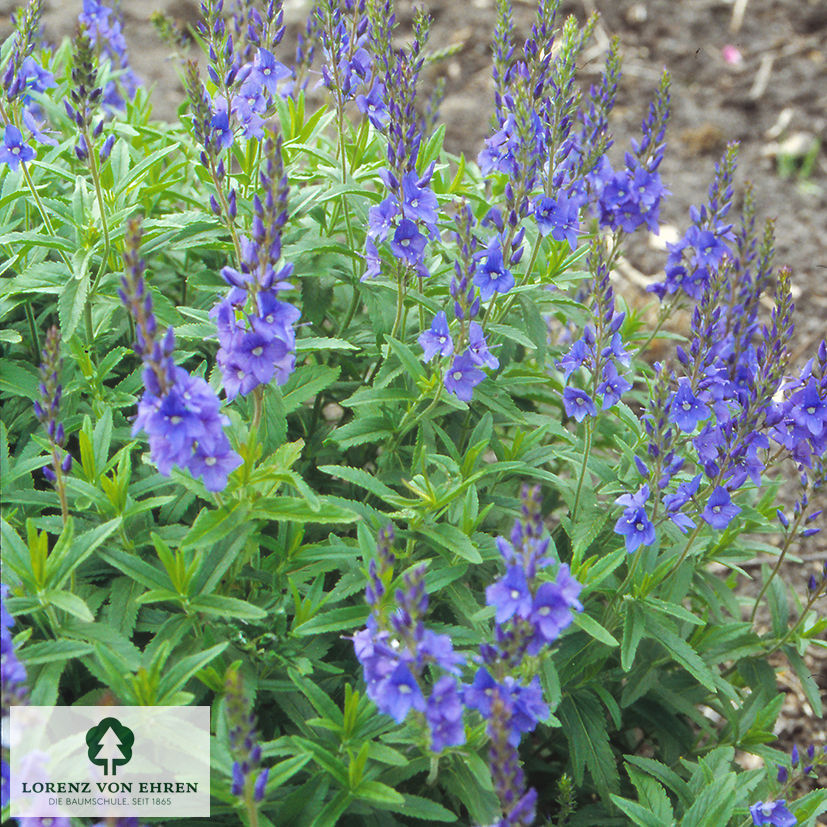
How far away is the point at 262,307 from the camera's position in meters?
3.24

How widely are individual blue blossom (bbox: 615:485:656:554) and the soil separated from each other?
175 inches

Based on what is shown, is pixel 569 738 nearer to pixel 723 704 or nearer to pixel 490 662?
pixel 723 704

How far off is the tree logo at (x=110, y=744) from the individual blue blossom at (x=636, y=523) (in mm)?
2055

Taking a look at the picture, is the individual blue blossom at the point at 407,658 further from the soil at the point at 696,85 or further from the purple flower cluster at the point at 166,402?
the soil at the point at 696,85

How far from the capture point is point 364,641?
3.07 m

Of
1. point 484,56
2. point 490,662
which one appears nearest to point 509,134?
point 490,662

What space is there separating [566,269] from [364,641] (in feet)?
8.91

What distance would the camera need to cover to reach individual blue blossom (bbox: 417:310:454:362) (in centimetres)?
392

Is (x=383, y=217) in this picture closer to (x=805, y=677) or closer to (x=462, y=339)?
(x=462, y=339)

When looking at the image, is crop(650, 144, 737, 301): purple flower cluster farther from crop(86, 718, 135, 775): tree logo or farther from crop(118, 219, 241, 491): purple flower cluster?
crop(86, 718, 135, 775): tree logo

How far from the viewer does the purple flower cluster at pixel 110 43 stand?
5422 mm

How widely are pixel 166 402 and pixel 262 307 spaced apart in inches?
20.1

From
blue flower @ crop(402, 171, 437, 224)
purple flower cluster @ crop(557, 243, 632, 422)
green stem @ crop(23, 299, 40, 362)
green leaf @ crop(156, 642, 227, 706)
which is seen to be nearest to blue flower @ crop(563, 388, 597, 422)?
purple flower cluster @ crop(557, 243, 632, 422)

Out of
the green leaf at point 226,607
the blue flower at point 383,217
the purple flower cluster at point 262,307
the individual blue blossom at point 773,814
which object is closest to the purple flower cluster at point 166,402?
the purple flower cluster at point 262,307
